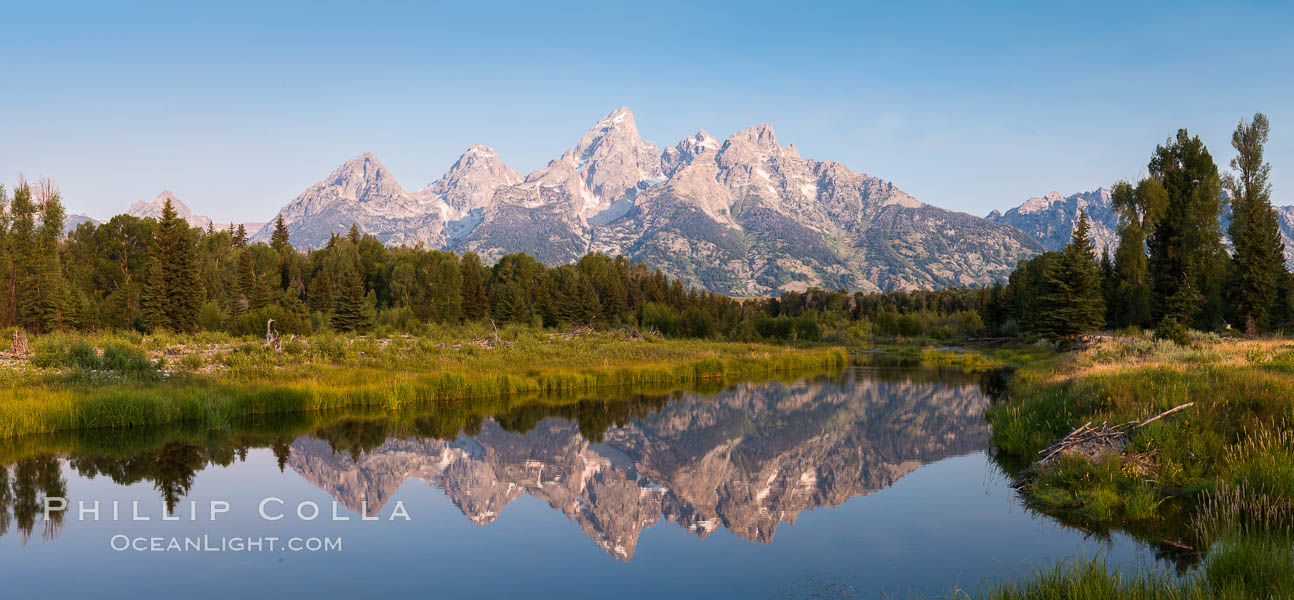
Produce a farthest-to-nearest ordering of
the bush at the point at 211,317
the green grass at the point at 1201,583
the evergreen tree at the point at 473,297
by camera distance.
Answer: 1. the evergreen tree at the point at 473,297
2. the bush at the point at 211,317
3. the green grass at the point at 1201,583

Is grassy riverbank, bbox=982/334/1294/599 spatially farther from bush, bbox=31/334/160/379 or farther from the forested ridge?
bush, bbox=31/334/160/379

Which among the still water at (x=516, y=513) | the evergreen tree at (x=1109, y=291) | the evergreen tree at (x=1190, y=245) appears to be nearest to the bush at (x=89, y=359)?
the still water at (x=516, y=513)

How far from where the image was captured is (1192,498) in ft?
51.4

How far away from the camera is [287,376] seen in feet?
112

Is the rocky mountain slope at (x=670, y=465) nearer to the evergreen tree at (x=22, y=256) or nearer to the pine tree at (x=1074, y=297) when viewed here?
the pine tree at (x=1074, y=297)

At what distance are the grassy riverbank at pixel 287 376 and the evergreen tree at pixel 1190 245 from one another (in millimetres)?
36028

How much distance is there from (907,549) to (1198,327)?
201 feet

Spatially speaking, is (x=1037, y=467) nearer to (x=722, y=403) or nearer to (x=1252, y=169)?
(x=722, y=403)

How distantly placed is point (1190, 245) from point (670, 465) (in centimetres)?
5776

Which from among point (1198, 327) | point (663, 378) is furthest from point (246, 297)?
point (1198, 327)

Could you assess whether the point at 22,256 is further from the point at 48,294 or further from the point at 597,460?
the point at 597,460

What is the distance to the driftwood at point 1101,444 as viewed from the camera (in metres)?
16.8

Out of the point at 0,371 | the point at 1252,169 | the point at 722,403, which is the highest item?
the point at 1252,169

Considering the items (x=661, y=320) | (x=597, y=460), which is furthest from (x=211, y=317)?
(x=597, y=460)
